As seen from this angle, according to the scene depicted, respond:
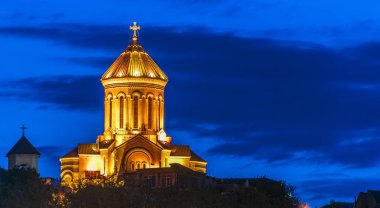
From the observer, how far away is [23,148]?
151 metres

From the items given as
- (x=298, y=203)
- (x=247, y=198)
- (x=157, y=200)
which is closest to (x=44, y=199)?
(x=157, y=200)

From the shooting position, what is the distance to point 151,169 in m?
142

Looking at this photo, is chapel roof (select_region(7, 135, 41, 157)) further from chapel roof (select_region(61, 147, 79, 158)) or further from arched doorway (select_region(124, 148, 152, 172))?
arched doorway (select_region(124, 148, 152, 172))

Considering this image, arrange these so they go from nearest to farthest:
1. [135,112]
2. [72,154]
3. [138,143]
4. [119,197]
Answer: [119,197] → [138,143] → [135,112] → [72,154]

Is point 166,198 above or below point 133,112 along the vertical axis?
below

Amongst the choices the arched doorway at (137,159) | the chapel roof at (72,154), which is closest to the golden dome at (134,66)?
the arched doorway at (137,159)

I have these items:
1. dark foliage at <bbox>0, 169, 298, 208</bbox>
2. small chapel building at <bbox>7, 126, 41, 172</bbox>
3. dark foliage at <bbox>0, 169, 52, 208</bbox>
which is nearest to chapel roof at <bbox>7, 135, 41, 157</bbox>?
small chapel building at <bbox>7, 126, 41, 172</bbox>

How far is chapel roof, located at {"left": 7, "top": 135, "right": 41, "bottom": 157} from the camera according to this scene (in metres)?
151

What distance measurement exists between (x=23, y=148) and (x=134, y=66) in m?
12.9

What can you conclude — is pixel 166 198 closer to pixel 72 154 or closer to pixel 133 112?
pixel 133 112

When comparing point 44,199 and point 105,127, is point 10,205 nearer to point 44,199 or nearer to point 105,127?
point 44,199

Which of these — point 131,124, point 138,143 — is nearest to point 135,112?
point 131,124

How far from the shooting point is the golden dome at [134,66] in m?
149

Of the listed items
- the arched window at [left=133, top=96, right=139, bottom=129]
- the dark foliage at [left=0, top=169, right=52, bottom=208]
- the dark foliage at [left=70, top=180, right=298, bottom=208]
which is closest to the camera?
the dark foliage at [left=0, top=169, right=52, bottom=208]
